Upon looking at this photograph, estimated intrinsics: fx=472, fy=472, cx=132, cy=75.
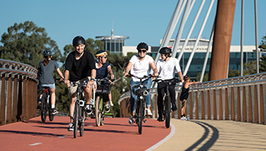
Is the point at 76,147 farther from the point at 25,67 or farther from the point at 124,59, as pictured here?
the point at 124,59

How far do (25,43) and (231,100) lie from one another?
60.1 meters

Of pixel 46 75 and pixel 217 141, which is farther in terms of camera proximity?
pixel 46 75

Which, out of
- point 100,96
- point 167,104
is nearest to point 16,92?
point 100,96

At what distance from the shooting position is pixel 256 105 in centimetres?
1161

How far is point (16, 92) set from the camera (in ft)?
40.4

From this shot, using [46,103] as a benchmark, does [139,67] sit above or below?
above

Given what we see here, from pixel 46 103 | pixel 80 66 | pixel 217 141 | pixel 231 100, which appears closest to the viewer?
pixel 217 141

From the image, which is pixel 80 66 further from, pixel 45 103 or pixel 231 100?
pixel 231 100

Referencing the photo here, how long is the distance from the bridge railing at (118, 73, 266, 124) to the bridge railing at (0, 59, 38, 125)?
5.82m

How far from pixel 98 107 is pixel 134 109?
3.27 ft

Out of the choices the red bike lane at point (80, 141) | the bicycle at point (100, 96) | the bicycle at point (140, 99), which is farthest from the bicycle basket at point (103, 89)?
the red bike lane at point (80, 141)

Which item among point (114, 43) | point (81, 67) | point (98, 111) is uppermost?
point (114, 43)

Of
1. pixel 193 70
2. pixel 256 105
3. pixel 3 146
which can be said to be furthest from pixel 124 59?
pixel 3 146

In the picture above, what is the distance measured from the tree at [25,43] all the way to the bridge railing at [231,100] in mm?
52419
